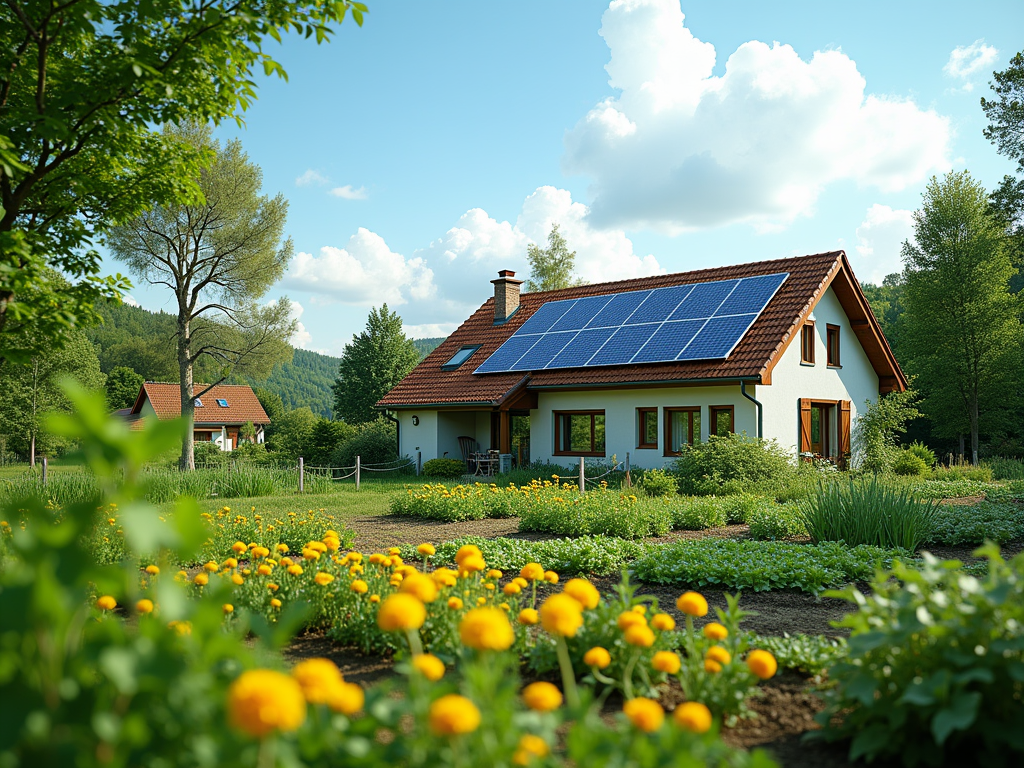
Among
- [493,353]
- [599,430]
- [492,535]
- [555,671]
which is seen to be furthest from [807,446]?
[555,671]

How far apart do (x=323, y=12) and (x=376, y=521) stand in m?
8.76

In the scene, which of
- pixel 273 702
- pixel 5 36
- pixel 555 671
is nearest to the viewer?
pixel 273 702

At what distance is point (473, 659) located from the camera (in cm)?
274

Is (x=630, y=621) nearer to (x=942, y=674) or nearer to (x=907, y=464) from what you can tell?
(x=942, y=674)

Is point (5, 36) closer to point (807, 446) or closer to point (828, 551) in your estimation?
point (828, 551)

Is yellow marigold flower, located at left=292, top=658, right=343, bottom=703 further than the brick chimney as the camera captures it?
No

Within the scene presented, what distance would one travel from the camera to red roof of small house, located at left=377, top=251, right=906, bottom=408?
18.0m

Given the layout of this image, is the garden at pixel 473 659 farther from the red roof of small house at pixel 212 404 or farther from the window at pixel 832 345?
the red roof of small house at pixel 212 404

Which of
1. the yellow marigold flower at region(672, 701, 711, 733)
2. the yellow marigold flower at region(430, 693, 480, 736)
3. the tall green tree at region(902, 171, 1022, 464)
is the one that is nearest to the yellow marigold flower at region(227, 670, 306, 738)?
the yellow marigold flower at region(430, 693, 480, 736)

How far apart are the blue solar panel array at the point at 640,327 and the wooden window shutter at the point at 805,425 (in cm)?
298

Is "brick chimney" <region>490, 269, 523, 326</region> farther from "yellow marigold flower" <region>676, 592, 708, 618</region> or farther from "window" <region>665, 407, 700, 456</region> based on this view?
"yellow marigold flower" <region>676, 592, 708, 618</region>

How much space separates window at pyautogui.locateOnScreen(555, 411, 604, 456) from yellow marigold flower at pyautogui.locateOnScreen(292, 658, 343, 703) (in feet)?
62.9

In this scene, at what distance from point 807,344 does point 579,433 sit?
7.01 m

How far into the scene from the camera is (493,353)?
24.0 meters
